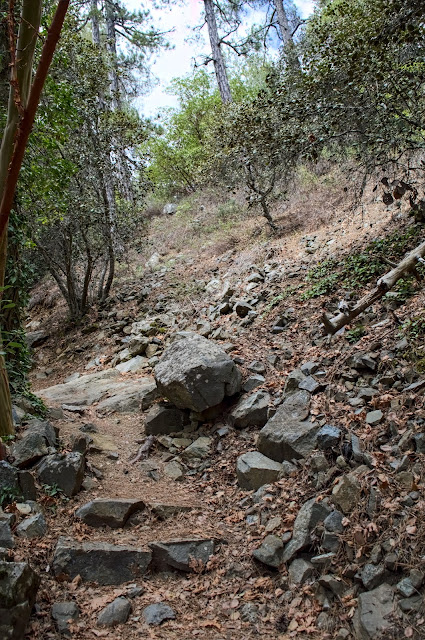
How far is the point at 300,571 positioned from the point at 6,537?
7.51 feet

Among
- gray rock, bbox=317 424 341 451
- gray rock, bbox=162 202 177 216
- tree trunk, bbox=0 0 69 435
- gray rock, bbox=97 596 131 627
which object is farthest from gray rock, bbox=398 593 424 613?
gray rock, bbox=162 202 177 216

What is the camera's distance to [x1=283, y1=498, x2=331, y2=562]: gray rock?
3.45 m

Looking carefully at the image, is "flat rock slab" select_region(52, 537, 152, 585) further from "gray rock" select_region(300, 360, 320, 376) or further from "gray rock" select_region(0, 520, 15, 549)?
"gray rock" select_region(300, 360, 320, 376)

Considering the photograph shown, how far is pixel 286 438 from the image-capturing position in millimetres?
4496

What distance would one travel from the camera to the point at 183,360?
597cm

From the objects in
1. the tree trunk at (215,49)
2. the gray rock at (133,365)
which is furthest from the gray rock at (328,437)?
the tree trunk at (215,49)

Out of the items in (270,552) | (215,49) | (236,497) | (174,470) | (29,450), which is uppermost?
(215,49)

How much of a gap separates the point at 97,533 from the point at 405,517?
102 inches

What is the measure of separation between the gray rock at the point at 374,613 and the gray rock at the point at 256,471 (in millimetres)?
1576

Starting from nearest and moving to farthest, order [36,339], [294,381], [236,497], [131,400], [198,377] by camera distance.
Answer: [236,497] → [294,381] → [198,377] → [131,400] → [36,339]

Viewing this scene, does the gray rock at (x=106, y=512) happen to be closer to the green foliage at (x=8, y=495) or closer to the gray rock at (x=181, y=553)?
the gray rock at (x=181, y=553)

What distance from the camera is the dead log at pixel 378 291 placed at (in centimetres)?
502

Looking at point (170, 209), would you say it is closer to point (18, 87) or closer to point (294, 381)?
point (294, 381)

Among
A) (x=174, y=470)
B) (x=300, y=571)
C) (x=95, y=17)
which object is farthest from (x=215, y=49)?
(x=300, y=571)
